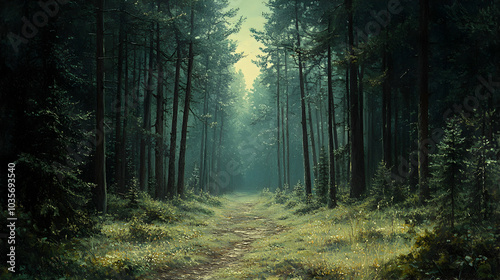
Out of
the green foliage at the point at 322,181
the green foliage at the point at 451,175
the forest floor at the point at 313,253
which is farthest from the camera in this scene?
the green foliage at the point at 322,181

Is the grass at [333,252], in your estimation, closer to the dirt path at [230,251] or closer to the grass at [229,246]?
the grass at [229,246]

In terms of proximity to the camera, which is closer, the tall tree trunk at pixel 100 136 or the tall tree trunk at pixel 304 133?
the tall tree trunk at pixel 100 136

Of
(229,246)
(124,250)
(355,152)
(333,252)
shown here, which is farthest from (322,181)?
A: (124,250)

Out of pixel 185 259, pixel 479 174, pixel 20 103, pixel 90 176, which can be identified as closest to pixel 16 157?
pixel 20 103

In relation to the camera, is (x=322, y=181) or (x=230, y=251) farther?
(x=322, y=181)

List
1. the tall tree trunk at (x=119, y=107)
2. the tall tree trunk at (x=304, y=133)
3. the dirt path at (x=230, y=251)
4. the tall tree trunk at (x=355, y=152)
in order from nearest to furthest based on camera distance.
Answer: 1. the dirt path at (x=230, y=251)
2. the tall tree trunk at (x=355, y=152)
3. the tall tree trunk at (x=119, y=107)
4. the tall tree trunk at (x=304, y=133)

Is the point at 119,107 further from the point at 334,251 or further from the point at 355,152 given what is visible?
the point at 334,251

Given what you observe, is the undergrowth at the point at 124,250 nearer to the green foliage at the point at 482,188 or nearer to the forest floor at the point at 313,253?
the forest floor at the point at 313,253

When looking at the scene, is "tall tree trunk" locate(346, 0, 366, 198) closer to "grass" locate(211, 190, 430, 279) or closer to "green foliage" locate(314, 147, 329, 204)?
"green foliage" locate(314, 147, 329, 204)

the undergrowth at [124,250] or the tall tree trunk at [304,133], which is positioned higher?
the tall tree trunk at [304,133]

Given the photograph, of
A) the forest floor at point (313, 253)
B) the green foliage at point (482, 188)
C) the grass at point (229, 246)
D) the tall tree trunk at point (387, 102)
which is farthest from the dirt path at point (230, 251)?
the tall tree trunk at point (387, 102)

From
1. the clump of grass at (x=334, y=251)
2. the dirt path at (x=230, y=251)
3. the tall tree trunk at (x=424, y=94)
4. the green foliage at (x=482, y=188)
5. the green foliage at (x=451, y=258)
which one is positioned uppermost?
the tall tree trunk at (x=424, y=94)

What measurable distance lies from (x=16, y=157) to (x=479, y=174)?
406 inches

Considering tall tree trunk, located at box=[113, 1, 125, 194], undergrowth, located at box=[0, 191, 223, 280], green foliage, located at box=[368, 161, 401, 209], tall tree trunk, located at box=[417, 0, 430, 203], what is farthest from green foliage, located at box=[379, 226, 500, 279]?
tall tree trunk, located at box=[113, 1, 125, 194]
